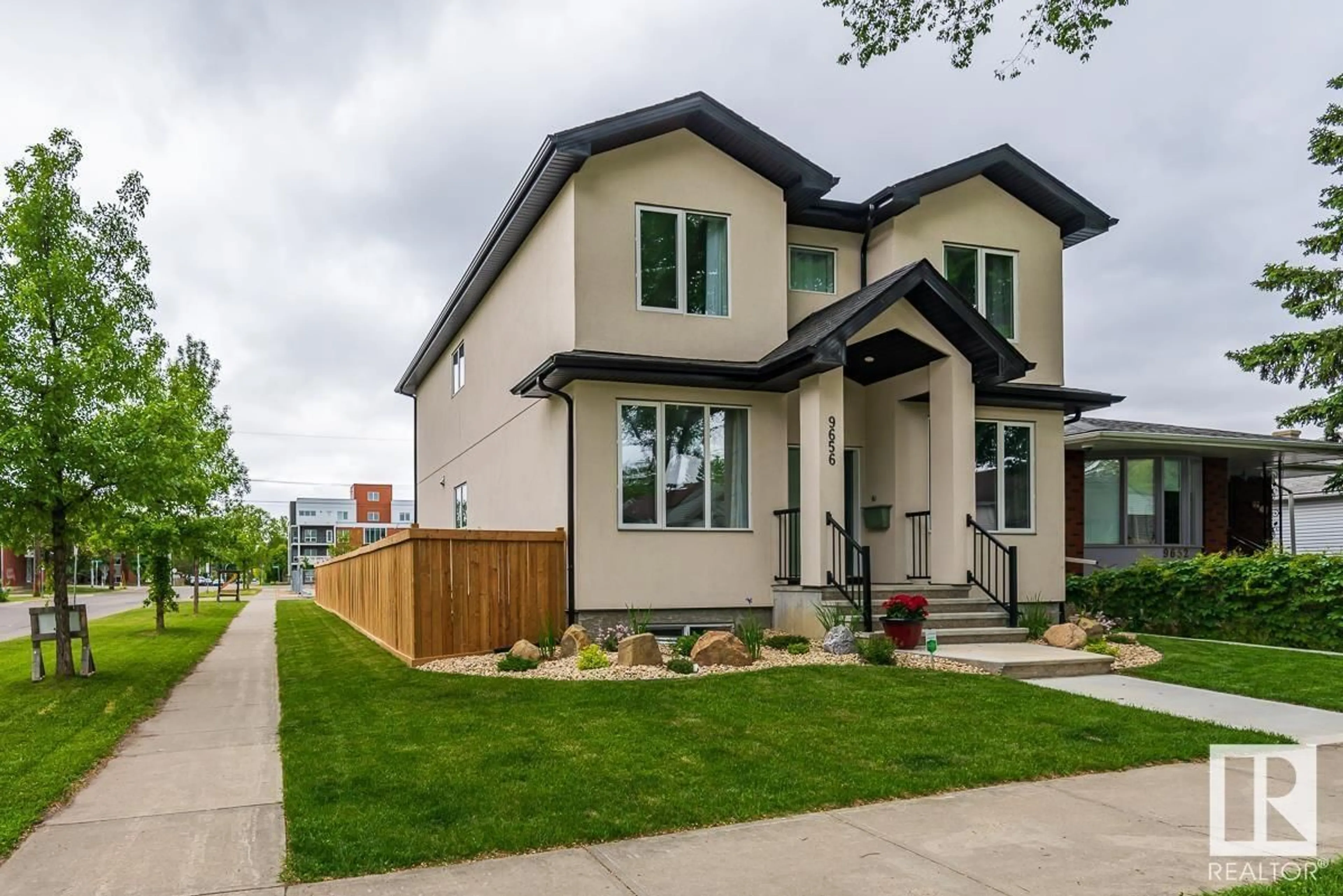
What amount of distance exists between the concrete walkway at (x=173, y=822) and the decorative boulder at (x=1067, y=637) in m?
8.87

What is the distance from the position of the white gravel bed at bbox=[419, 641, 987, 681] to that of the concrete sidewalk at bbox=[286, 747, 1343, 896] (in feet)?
14.3

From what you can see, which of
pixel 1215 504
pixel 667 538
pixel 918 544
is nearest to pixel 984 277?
pixel 918 544

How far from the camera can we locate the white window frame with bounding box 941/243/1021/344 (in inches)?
566

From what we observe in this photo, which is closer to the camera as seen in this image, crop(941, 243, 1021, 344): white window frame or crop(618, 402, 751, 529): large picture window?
crop(618, 402, 751, 529): large picture window

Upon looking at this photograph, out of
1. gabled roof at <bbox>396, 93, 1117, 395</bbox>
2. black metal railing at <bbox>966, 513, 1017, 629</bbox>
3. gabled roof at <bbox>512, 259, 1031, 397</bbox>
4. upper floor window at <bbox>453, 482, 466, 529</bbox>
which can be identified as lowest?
black metal railing at <bbox>966, 513, 1017, 629</bbox>

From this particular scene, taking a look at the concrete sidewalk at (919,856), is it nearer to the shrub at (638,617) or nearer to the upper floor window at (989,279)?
the shrub at (638,617)

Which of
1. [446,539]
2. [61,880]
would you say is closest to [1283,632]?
[446,539]

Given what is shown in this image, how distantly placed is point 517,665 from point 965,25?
25.8 ft

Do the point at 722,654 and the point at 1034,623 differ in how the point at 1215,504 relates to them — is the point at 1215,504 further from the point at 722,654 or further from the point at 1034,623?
the point at 722,654

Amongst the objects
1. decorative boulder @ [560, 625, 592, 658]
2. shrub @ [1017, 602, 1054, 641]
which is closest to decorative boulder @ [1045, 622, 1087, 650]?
shrub @ [1017, 602, 1054, 641]

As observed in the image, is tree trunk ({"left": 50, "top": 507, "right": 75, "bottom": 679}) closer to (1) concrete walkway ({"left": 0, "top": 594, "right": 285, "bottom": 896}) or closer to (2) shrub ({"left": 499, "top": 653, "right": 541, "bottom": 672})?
(1) concrete walkway ({"left": 0, "top": 594, "right": 285, "bottom": 896})

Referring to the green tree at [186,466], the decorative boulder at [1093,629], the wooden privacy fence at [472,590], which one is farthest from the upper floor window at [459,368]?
the decorative boulder at [1093,629]

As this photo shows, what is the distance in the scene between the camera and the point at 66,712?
878cm

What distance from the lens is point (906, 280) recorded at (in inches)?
463
